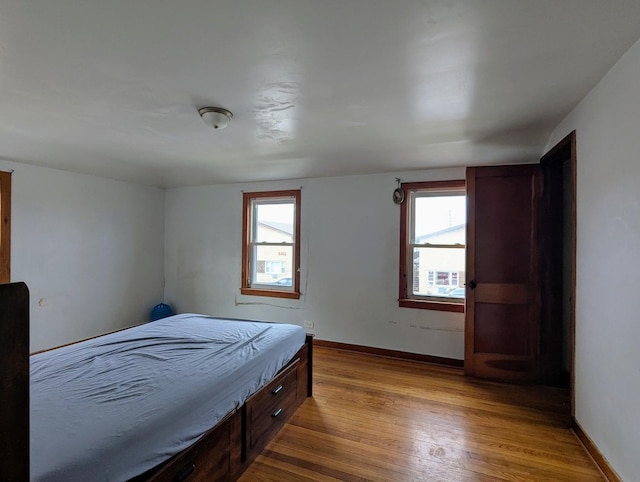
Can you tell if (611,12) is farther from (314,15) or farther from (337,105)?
(337,105)

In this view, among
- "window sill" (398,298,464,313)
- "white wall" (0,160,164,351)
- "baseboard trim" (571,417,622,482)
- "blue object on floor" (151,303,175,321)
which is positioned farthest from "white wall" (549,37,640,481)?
"white wall" (0,160,164,351)

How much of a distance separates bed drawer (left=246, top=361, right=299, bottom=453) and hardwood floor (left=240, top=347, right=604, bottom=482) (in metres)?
0.08

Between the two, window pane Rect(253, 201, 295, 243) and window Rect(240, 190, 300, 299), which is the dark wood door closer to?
window Rect(240, 190, 300, 299)

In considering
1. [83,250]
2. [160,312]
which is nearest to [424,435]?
[160,312]

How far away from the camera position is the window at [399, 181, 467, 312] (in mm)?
3586

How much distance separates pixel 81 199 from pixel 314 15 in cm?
413

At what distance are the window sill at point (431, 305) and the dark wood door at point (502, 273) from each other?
0.30 meters

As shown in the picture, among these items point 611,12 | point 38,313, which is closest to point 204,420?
point 611,12

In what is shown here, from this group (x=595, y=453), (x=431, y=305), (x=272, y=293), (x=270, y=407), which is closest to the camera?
(x=595, y=453)

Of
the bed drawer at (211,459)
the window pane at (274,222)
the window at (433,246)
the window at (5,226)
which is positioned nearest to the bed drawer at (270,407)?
the bed drawer at (211,459)

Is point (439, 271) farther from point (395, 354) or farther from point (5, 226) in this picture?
point (5, 226)

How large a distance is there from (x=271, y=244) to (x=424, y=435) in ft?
10.1

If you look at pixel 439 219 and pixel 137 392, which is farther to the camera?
pixel 439 219

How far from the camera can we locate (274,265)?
15.1ft
